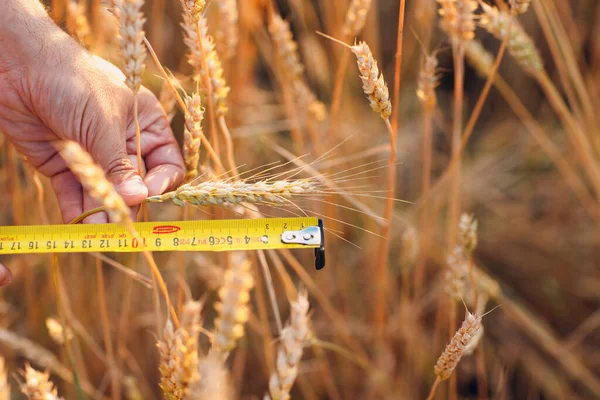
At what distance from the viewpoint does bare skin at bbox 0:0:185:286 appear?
1278 millimetres

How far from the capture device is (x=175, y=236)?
1.23 metres

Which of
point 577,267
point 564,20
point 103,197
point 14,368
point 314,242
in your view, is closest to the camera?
point 103,197

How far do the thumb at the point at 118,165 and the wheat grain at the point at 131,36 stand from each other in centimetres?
27

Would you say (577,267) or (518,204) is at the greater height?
(518,204)

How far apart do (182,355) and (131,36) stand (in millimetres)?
616

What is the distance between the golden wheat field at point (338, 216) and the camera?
1110mm

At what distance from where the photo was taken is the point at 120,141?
1271 mm

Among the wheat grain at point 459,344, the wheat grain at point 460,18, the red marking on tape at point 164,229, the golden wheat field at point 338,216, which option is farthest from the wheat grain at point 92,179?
the wheat grain at point 460,18

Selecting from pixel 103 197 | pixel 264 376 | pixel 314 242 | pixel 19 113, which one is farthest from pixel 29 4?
pixel 264 376

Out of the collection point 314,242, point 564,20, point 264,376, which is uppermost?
point 564,20

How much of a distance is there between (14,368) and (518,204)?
2.47 m

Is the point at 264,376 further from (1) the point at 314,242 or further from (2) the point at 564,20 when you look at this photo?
(2) the point at 564,20

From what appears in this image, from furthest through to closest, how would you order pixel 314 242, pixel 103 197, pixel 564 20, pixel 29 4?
pixel 564 20, pixel 29 4, pixel 314 242, pixel 103 197

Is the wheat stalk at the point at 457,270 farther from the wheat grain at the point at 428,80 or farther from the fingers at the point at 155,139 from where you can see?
the fingers at the point at 155,139
